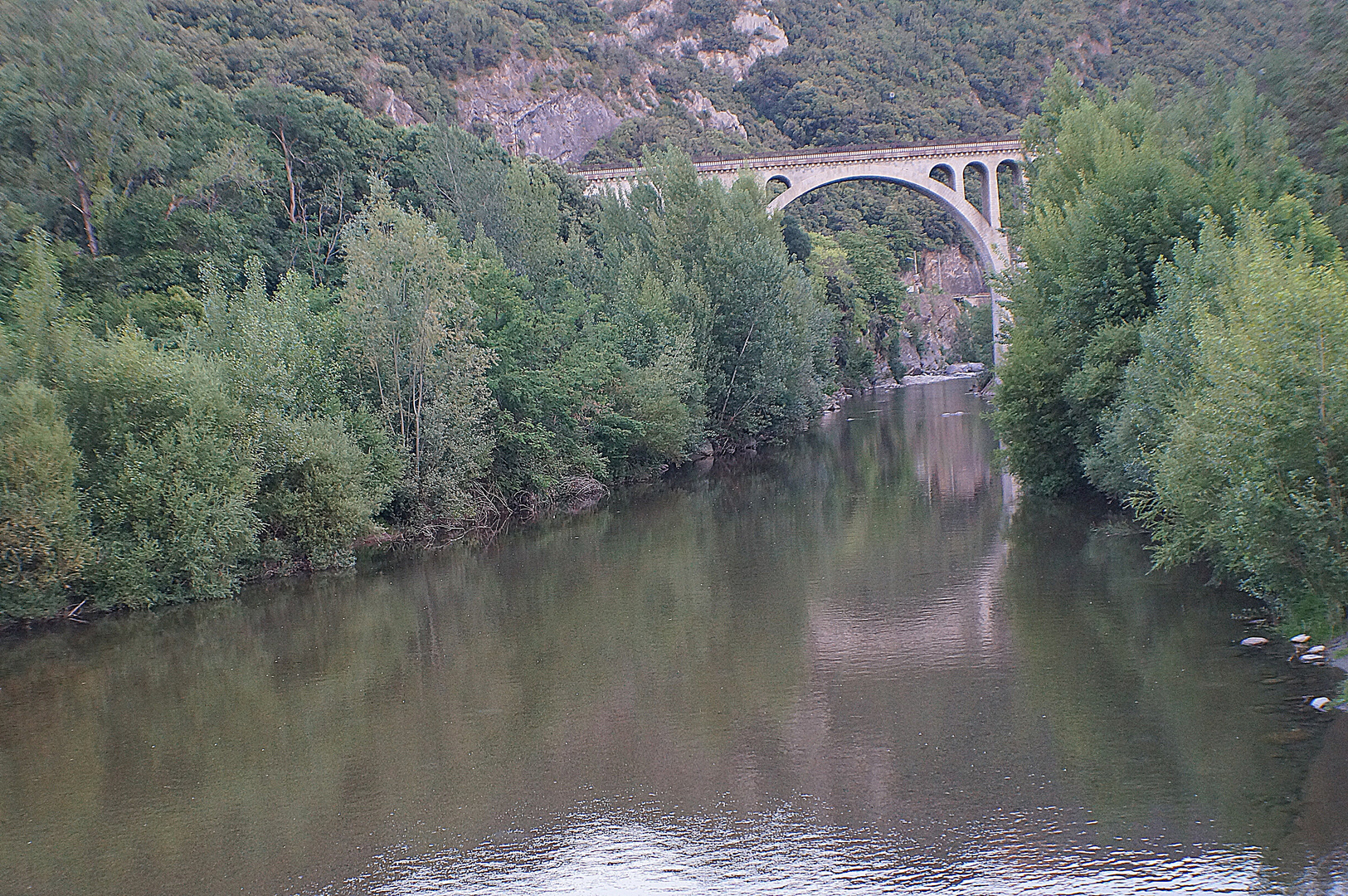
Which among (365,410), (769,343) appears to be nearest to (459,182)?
(769,343)

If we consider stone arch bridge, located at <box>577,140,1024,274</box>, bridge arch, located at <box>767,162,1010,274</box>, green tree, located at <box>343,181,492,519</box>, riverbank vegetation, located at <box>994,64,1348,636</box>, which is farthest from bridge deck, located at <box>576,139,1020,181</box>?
green tree, located at <box>343,181,492,519</box>

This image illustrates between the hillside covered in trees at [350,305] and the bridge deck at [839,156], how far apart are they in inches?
398

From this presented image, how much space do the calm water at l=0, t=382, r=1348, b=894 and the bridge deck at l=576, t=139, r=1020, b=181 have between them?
4251cm

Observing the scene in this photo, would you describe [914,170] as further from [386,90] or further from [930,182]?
[386,90]

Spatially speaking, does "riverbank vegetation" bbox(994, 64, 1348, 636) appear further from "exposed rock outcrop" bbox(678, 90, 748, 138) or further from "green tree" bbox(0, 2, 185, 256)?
"exposed rock outcrop" bbox(678, 90, 748, 138)

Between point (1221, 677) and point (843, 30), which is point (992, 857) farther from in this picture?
point (843, 30)

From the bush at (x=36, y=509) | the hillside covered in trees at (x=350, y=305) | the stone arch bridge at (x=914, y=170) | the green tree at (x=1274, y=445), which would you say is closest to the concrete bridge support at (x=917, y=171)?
the stone arch bridge at (x=914, y=170)

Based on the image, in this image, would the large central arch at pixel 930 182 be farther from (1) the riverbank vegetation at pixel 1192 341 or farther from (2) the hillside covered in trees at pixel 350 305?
(1) the riverbank vegetation at pixel 1192 341

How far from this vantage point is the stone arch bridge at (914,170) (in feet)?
200

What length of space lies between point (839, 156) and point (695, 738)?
5488 cm

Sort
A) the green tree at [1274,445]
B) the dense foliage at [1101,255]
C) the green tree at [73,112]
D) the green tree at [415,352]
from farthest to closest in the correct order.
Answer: the green tree at [73,112] < the green tree at [415,352] < the dense foliage at [1101,255] < the green tree at [1274,445]

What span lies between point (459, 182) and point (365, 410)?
14.3m

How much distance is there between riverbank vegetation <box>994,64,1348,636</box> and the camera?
1165cm

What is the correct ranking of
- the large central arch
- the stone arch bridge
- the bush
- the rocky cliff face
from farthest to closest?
1. the rocky cliff face
2. the large central arch
3. the stone arch bridge
4. the bush
